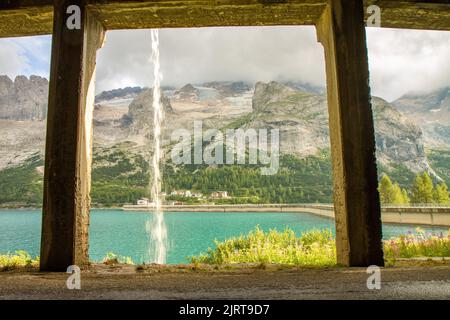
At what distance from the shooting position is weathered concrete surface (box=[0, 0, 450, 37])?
181 inches

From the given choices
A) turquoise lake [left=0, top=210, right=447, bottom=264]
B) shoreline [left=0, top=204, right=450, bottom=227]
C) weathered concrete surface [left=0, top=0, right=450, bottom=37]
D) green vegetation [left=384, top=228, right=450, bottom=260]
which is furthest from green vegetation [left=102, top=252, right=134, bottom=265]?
shoreline [left=0, top=204, right=450, bottom=227]

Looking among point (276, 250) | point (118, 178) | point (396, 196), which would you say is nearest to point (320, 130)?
point (118, 178)

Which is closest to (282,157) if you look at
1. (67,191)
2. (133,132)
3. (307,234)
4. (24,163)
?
(133,132)

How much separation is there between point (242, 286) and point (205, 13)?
3.79 metres

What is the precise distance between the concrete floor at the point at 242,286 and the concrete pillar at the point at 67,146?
0.40 meters

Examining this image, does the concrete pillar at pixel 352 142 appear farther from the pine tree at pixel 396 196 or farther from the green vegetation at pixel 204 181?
the green vegetation at pixel 204 181

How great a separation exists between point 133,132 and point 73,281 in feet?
626

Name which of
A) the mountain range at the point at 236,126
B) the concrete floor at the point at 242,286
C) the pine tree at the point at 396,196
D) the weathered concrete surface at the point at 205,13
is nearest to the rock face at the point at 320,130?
the mountain range at the point at 236,126

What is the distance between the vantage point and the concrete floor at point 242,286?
2314 mm

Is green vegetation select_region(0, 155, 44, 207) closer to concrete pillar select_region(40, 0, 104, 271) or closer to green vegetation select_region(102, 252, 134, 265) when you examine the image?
green vegetation select_region(102, 252, 134, 265)

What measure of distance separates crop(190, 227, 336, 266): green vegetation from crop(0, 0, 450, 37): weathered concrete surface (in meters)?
4.02

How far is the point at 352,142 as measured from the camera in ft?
13.2

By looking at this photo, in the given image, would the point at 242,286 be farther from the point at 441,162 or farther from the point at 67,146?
the point at 441,162

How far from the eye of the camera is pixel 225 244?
1078 cm
